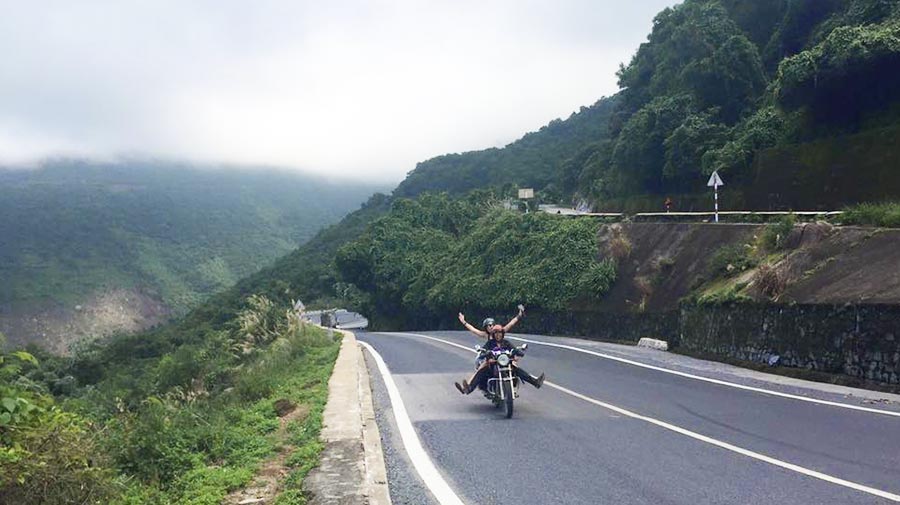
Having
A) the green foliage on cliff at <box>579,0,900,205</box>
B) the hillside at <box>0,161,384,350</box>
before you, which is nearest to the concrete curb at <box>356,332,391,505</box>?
the green foliage on cliff at <box>579,0,900,205</box>

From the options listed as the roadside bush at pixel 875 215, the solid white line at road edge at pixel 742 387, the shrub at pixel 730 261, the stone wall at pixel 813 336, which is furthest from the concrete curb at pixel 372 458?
the roadside bush at pixel 875 215

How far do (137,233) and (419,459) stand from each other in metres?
130

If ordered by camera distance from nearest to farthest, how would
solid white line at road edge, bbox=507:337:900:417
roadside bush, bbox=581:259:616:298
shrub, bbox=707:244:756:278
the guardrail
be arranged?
1. solid white line at road edge, bbox=507:337:900:417
2. the guardrail
3. shrub, bbox=707:244:756:278
4. roadside bush, bbox=581:259:616:298

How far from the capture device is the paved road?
6266mm

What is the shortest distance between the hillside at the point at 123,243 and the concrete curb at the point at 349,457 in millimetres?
76002

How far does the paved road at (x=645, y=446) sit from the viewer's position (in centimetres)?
627

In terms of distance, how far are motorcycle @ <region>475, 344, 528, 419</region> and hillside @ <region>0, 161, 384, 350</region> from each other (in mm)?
77187

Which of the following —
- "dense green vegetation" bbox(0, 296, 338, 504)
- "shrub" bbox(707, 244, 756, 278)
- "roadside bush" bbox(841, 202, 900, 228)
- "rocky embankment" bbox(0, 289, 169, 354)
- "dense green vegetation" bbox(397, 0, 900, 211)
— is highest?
"dense green vegetation" bbox(397, 0, 900, 211)

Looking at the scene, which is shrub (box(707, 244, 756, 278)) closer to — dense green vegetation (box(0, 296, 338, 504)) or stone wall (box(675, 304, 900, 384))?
stone wall (box(675, 304, 900, 384))

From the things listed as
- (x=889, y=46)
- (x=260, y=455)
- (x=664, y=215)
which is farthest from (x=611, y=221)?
(x=260, y=455)

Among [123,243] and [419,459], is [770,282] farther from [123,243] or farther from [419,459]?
[123,243]

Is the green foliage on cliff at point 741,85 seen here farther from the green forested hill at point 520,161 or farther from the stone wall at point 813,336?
the green forested hill at point 520,161

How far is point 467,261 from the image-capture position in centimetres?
4131

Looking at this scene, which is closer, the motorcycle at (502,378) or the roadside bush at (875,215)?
the motorcycle at (502,378)
